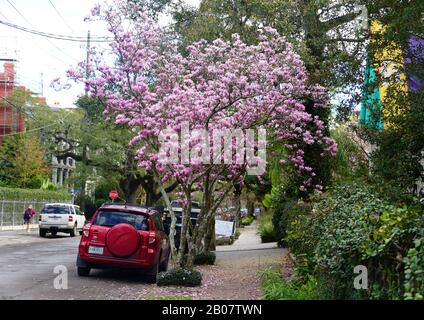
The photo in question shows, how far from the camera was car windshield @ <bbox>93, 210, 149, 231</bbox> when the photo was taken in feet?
43.5

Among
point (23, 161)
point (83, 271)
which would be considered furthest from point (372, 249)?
point (23, 161)

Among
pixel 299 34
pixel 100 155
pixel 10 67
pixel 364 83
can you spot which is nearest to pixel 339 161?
pixel 299 34

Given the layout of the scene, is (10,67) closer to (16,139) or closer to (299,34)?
(16,139)

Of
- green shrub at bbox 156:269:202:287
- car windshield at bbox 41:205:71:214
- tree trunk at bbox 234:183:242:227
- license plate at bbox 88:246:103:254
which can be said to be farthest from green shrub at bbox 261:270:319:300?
car windshield at bbox 41:205:71:214

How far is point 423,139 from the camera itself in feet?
34.3

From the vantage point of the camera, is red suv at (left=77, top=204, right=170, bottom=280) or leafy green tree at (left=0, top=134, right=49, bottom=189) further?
leafy green tree at (left=0, top=134, right=49, bottom=189)

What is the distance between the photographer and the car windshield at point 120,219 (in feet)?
43.5

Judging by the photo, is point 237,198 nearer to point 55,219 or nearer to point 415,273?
point 55,219

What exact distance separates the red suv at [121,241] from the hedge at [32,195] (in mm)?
24608

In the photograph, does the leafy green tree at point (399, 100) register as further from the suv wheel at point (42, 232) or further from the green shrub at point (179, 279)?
the suv wheel at point (42, 232)

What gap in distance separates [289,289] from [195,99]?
4748 millimetres

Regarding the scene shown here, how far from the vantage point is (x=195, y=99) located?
12.6 metres

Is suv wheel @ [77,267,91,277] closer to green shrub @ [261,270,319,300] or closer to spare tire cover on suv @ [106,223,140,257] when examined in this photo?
spare tire cover on suv @ [106,223,140,257]

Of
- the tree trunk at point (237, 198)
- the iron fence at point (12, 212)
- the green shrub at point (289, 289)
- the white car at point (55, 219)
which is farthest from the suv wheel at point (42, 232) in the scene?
the green shrub at point (289, 289)
